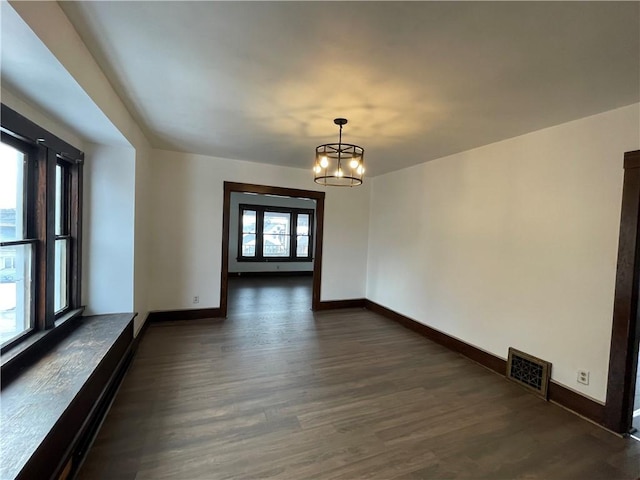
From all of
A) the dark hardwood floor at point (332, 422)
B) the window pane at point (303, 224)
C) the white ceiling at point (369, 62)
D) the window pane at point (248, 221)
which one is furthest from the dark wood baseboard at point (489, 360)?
the window pane at point (248, 221)

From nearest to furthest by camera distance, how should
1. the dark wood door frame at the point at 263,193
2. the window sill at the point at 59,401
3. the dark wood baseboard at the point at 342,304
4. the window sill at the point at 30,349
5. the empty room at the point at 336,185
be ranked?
the window sill at the point at 59,401 < the empty room at the point at 336,185 < the window sill at the point at 30,349 < the dark wood door frame at the point at 263,193 < the dark wood baseboard at the point at 342,304

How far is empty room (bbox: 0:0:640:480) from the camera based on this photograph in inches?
64.4

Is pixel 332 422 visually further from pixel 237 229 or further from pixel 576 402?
pixel 237 229

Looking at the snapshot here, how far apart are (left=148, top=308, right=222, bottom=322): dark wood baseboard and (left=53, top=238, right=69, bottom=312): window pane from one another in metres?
1.60

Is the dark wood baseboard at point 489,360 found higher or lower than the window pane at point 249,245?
lower

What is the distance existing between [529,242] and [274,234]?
7.44m

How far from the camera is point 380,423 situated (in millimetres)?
2373

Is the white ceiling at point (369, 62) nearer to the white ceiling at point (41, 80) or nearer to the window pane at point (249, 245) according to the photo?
the white ceiling at point (41, 80)

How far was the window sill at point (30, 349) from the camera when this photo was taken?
1916 mm

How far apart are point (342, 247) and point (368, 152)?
214 centimetres

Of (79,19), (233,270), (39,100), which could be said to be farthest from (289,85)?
(233,270)

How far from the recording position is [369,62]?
1904 mm

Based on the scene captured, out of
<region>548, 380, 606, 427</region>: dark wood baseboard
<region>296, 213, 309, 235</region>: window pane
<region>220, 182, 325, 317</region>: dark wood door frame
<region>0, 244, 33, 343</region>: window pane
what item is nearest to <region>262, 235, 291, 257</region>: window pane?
<region>296, 213, 309, 235</region>: window pane

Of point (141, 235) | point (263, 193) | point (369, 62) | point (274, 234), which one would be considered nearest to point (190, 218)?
point (141, 235)
